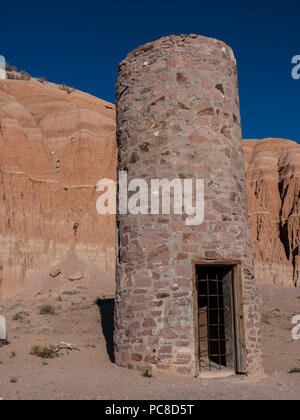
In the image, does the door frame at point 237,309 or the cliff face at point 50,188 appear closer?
the door frame at point 237,309

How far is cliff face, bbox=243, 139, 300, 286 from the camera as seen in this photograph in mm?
39219

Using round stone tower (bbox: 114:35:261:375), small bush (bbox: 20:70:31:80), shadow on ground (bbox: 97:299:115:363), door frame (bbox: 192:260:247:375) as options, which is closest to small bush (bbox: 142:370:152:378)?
round stone tower (bbox: 114:35:261:375)

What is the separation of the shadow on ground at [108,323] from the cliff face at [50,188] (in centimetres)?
1065

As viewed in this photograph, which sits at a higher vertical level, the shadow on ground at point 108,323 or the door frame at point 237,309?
the door frame at point 237,309

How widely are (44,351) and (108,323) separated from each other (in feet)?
16.6

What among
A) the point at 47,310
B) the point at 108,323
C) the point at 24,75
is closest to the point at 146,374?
the point at 108,323

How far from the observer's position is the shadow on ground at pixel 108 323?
1146cm

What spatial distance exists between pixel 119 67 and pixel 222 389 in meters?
7.50

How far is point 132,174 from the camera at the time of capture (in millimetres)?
9234

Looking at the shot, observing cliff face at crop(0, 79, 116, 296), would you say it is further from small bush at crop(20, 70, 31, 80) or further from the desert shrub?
the desert shrub

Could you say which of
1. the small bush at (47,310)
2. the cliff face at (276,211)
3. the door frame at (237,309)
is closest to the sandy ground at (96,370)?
the small bush at (47,310)

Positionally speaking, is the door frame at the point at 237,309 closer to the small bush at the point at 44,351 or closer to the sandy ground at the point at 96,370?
the sandy ground at the point at 96,370
